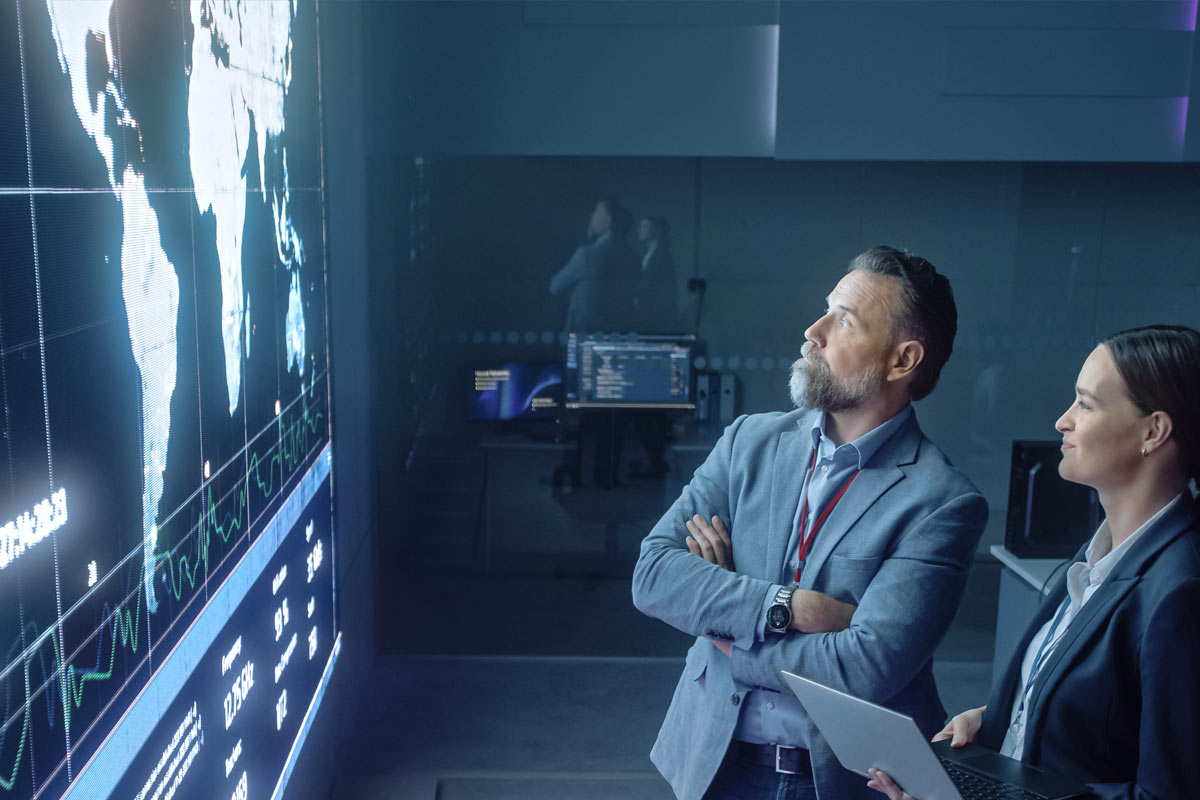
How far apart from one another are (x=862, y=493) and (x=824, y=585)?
0.19 meters

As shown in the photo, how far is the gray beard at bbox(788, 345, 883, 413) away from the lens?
1935 mm

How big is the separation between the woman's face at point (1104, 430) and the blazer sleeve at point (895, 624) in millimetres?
221

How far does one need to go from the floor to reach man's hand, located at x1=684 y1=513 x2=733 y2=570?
5.99 ft

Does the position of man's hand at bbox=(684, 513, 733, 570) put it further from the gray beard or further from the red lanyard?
the gray beard

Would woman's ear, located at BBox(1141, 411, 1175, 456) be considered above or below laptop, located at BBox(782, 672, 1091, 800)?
above

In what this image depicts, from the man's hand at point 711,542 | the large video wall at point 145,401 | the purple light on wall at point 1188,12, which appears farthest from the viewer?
the purple light on wall at point 1188,12

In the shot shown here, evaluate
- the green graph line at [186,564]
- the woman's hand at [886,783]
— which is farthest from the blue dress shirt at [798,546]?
the green graph line at [186,564]

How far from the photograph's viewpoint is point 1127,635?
1510 mm

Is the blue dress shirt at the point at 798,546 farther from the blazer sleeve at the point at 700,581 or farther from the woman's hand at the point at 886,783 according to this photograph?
the woman's hand at the point at 886,783

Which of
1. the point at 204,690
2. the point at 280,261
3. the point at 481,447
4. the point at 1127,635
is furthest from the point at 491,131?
the point at 1127,635

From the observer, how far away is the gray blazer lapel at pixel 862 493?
6.14 feet

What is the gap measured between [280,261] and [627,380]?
233 centimetres

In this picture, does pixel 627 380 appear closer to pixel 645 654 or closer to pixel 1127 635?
pixel 645 654

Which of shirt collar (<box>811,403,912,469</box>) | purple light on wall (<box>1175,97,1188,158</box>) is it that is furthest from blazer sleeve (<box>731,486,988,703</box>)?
purple light on wall (<box>1175,97,1188,158</box>)
